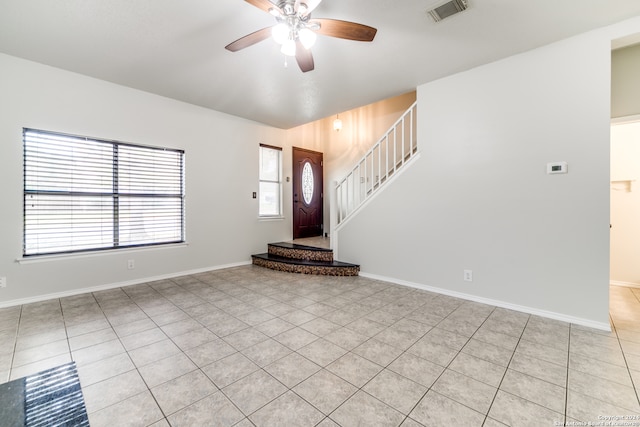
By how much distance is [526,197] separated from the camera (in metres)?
2.96

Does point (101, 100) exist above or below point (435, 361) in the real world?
above

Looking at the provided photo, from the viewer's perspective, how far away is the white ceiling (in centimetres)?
229

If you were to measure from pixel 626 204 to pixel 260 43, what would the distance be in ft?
17.3

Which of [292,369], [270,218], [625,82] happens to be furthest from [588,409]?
[270,218]

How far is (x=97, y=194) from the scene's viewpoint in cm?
371

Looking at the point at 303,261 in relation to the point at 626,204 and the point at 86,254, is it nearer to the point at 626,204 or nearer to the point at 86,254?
the point at 86,254

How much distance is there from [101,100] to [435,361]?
498 cm

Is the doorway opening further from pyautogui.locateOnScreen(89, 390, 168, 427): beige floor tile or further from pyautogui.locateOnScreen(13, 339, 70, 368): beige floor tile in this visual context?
pyautogui.locateOnScreen(13, 339, 70, 368): beige floor tile

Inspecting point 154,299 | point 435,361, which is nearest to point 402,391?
point 435,361

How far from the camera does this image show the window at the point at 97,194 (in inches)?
130

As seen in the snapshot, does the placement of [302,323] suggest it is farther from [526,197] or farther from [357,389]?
[526,197]

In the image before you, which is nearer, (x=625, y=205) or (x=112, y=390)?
(x=112, y=390)

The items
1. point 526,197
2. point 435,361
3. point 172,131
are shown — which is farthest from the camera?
point 172,131

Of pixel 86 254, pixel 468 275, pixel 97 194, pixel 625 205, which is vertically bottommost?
pixel 468 275
